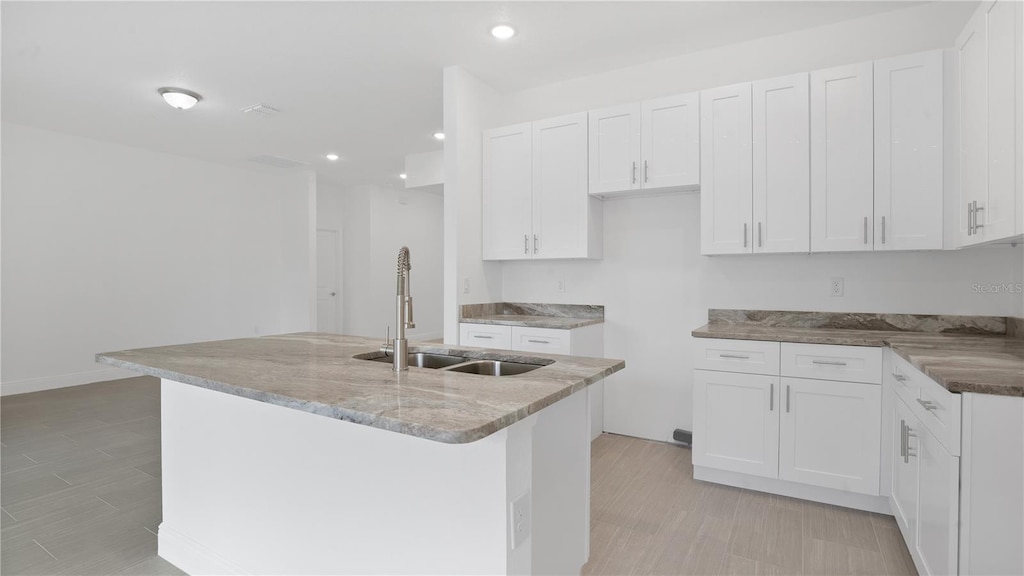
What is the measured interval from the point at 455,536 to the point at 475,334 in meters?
2.37

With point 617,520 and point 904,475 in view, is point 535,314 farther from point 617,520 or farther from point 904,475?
point 904,475

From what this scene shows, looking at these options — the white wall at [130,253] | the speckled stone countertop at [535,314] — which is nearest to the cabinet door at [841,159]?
the speckled stone countertop at [535,314]

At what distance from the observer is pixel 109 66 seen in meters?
3.63

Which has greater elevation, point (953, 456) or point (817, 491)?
point (953, 456)

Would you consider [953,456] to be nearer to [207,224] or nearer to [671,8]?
[671,8]

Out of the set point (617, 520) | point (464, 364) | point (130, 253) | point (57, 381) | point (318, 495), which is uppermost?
point (130, 253)

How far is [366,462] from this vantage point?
1.52m

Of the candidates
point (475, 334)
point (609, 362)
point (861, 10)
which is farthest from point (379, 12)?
point (861, 10)

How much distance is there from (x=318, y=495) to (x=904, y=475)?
7.77ft

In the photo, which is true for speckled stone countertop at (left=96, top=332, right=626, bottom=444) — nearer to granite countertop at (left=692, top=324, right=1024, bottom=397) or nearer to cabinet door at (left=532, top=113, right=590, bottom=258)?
granite countertop at (left=692, top=324, right=1024, bottom=397)

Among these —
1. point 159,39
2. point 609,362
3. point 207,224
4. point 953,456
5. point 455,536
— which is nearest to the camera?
point 455,536

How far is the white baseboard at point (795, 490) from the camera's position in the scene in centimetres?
255

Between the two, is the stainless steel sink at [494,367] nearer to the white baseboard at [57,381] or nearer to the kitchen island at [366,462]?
the kitchen island at [366,462]

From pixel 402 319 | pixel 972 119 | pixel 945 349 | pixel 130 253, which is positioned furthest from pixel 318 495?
pixel 130 253
